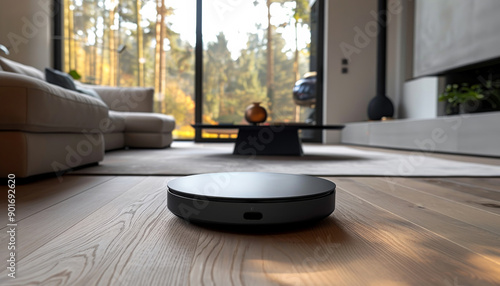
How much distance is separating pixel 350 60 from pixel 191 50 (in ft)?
8.69

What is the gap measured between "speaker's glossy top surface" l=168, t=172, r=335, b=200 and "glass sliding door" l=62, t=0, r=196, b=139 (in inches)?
199

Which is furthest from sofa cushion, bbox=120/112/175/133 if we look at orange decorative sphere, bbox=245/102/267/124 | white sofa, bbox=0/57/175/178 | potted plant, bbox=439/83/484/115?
potted plant, bbox=439/83/484/115

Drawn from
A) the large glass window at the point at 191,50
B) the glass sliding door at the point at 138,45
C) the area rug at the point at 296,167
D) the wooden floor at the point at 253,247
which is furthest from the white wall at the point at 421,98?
the wooden floor at the point at 253,247

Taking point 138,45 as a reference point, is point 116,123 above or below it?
below

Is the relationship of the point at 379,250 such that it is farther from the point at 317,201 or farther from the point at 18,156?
the point at 18,156

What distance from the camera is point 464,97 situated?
11.3 ft

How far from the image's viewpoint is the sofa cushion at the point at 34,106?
1.25 m

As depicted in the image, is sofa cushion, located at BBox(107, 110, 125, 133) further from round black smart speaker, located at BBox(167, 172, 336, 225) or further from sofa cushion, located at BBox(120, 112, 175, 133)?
round black smart speaker, located at BBox(167, 172, 336, 225)

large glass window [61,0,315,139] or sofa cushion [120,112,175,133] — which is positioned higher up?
large glass window [61,0,315,139]

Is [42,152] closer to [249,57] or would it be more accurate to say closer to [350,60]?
[249,57]

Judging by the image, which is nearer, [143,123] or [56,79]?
[56,79]

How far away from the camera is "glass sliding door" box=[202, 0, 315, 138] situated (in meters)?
5.74

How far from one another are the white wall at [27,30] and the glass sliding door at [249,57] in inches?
A: 95.0

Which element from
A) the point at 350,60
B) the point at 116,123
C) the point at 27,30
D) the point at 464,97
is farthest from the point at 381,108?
the point at 27,30
